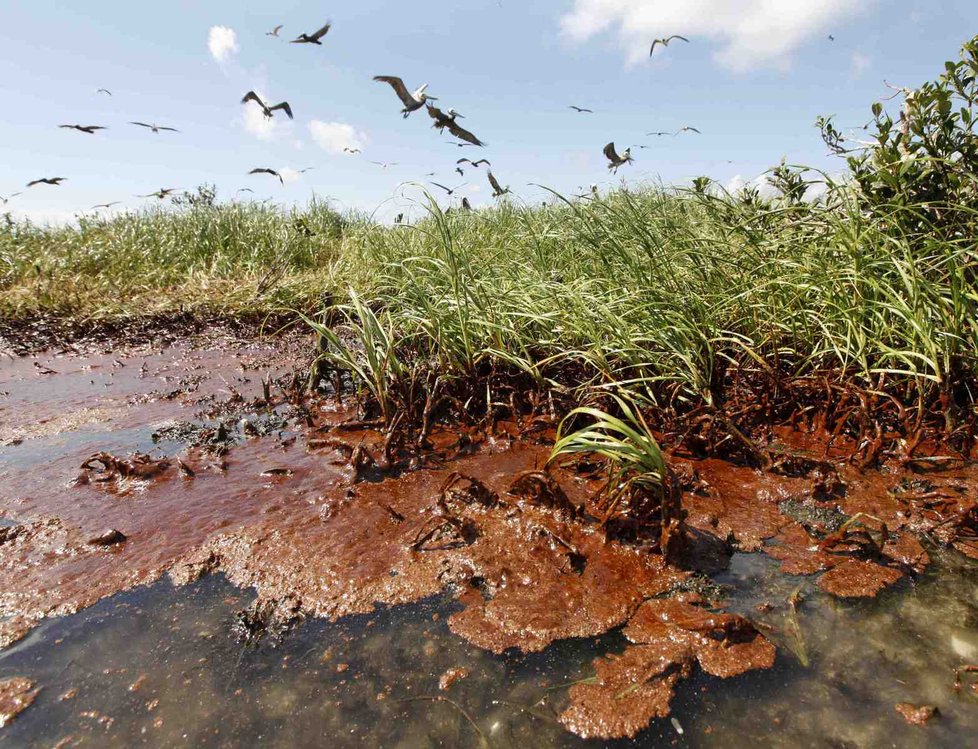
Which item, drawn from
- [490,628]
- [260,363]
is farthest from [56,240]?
[490,628]

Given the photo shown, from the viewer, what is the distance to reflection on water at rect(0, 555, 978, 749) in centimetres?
129

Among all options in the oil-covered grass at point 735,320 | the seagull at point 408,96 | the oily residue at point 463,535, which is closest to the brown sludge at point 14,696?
the oily residue at point 463,535

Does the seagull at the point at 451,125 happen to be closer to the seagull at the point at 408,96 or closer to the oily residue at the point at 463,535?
the seagull at the point at 408,96

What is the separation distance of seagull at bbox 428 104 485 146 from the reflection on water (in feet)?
7.94

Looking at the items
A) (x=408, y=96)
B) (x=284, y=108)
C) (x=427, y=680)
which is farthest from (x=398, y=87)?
(x=427, y=680)

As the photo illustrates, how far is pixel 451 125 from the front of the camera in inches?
128

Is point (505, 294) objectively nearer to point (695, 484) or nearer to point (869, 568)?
point (695, 484)

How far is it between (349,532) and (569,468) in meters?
0.93

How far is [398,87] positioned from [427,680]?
281 cm

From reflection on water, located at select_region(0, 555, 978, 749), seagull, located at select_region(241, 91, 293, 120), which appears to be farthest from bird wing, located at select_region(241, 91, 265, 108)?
reflection on water, located at select_region(0, 555, 978, 749)

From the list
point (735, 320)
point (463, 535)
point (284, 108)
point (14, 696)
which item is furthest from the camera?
point (284, 108)

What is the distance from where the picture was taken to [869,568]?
1785 mm

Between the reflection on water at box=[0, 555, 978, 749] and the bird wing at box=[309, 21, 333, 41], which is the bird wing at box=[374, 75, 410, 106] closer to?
the bird wing at box=[309, 21, 333, 41]

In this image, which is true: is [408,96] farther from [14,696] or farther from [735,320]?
[14,696]
